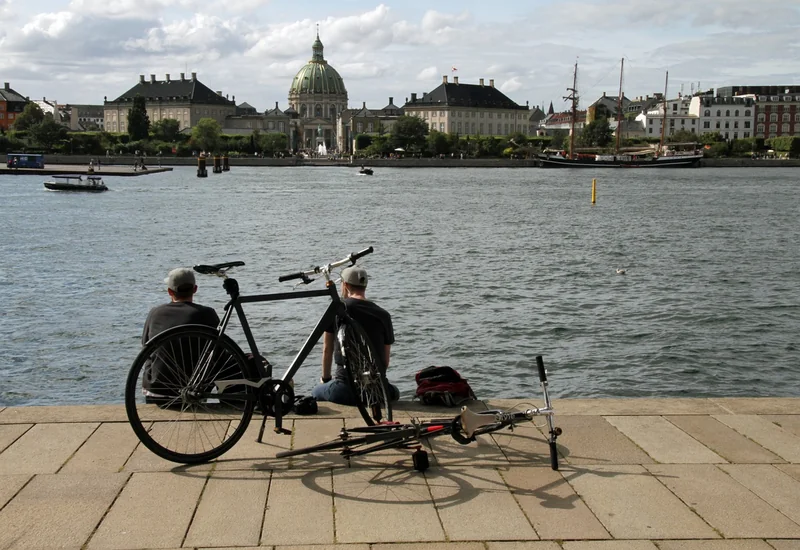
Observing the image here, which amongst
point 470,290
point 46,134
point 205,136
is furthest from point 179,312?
point 205,136

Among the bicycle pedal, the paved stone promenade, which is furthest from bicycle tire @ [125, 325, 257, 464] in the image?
the bicycle pedal

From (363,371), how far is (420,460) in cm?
90

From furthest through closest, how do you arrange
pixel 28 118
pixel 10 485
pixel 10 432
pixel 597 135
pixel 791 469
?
pixel 28 118
pixel 597 135
pixel 10 432
pixel 791 469
pixel 10 485

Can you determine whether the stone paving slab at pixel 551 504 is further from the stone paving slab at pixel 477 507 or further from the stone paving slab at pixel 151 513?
the stone paving slab at pixel 151 513

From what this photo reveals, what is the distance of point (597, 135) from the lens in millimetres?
172500

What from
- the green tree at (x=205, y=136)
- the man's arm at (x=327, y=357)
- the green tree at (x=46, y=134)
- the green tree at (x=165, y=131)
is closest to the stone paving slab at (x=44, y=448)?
the man's arm at (x=327, y=357)

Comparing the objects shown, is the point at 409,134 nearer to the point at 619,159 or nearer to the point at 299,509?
the point at 619,159

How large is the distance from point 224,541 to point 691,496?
8.66ft

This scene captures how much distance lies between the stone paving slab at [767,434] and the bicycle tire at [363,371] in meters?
→ 2.52

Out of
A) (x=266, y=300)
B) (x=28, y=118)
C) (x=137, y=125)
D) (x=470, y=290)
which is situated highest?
(x=28, y=118)

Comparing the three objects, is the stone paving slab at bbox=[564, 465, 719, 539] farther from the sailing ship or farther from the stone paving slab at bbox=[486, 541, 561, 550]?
the sailing ship

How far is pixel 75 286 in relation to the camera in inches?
1013

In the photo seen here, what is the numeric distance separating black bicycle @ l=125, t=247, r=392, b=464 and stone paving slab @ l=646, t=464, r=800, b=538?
1.91 meters

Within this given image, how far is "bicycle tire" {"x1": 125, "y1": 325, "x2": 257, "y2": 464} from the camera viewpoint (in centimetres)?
562
